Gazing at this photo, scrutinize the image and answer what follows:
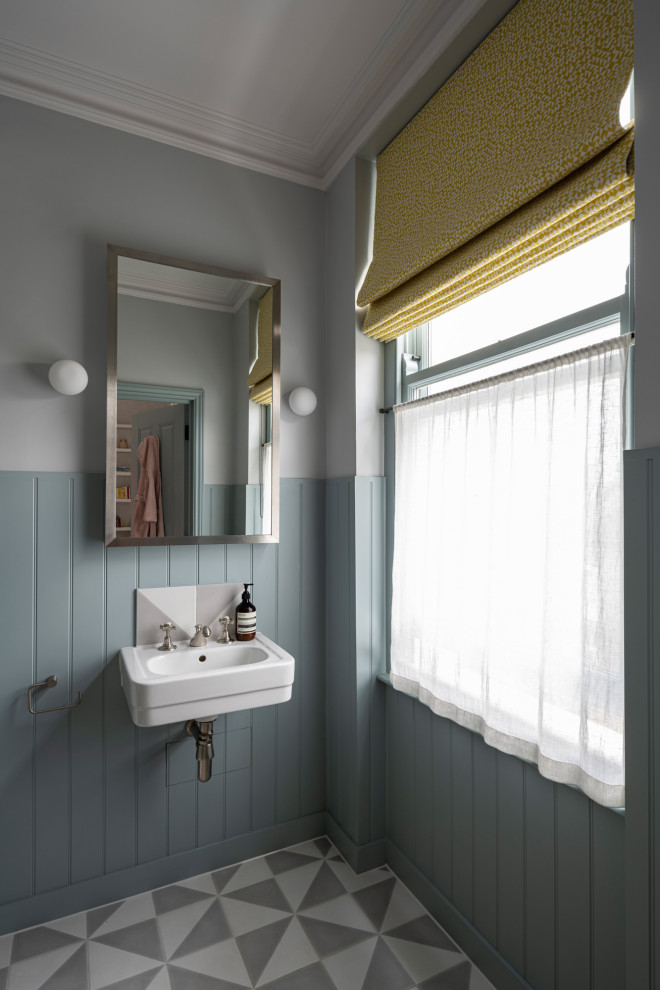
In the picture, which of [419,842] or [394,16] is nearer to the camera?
[394,16]

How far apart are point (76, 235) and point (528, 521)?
5.74 ft

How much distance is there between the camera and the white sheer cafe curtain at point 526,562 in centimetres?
125

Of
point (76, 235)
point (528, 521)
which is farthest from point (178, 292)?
point (528, 521)

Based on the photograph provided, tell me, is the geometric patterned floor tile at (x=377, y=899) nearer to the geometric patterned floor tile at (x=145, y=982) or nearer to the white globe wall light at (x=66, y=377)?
the geometric patterned floor tile at (x=145, y=982)

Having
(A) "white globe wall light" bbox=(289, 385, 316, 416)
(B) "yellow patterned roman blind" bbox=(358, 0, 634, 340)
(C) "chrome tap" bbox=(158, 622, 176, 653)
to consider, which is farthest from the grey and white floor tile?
(B) "yellow patterned roman blind" bbox=(358, 0, 634, 340)

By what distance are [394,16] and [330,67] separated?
0.27 metres

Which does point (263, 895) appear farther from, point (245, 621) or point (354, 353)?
point (354, 353)

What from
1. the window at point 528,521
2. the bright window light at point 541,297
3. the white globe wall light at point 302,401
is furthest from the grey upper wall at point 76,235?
the window at point 528,521

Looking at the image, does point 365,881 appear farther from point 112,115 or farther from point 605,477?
point 112,115

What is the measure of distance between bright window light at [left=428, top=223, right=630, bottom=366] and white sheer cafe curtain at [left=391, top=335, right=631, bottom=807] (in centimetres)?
18

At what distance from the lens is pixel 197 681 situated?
1.68m

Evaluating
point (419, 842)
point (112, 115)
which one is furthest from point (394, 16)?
point (419, 842)

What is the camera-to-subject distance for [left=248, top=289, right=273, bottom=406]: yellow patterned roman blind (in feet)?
7.09

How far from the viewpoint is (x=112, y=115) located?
1.95 meters
